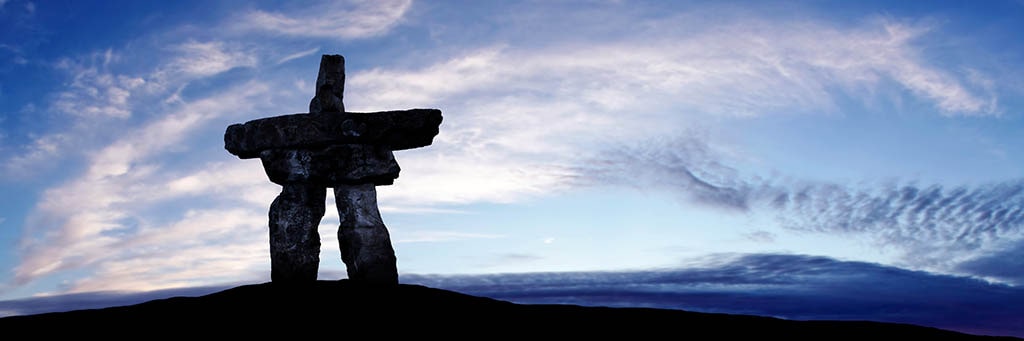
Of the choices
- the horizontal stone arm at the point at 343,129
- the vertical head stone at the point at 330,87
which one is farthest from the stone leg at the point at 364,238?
the vertical head stone at the point at 330,87

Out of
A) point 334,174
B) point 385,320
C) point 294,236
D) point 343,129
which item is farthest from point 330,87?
point 385,320

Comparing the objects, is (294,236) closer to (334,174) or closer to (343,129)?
(334,174)

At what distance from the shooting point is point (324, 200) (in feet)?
71.2

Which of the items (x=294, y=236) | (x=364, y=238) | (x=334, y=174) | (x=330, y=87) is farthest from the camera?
(x=330, y=87)

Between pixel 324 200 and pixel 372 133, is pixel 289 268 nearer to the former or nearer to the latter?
pixel 324 200

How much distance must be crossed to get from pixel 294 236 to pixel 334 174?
1.67 m

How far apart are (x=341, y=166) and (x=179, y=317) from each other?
4.80 m

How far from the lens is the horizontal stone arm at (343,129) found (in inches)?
818

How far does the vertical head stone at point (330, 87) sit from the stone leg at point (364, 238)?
6.20 ft

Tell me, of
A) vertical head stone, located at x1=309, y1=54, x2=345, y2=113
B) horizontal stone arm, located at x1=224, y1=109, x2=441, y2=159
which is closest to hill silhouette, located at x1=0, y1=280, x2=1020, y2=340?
horizontal stone arm, located at x1=224, y1=109, x2=441, y2=159

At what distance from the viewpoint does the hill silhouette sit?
17.2 metres

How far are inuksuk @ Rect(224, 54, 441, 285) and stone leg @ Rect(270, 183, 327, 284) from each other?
0.02 meters

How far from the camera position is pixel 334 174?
20.9 meters

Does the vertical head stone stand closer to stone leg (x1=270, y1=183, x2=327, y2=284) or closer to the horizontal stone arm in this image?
the horizontal stone arm
